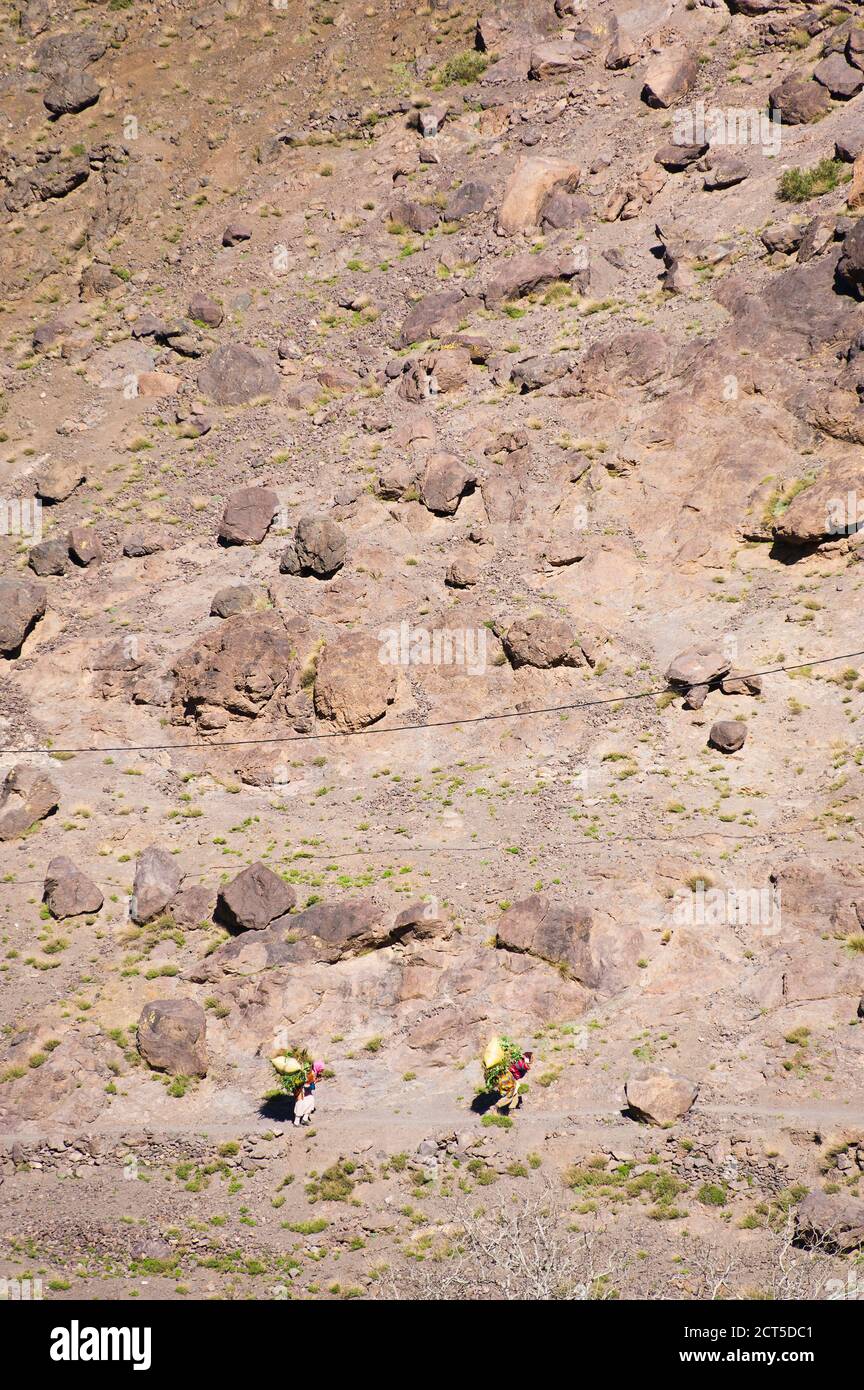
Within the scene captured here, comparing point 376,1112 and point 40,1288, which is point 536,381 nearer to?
point 376,1112

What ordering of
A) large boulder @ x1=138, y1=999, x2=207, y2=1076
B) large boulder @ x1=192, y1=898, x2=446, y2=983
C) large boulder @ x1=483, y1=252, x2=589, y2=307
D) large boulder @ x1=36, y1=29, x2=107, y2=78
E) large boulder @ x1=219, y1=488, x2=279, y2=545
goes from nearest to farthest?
large boulder @ x1=138, y1=999, x2=207, y2=1076, large boulder @ x1=192, y1=898, x2=446, y2=983, large boulder @ x1=219, y1=488, x2=279, y2=545, large boulder @ x1=483, y1=252, x2=589, y2=307, large boulder @ x1=36, y1=29, x2=107, y2=78

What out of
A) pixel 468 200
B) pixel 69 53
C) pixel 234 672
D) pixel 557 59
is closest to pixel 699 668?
pixel 234 672

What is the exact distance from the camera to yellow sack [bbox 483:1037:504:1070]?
20344 millimetres

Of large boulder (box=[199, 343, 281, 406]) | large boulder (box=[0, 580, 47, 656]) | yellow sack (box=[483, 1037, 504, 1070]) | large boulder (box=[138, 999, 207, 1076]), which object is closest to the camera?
yellow sack (box=[483, 1037, 504, 1070])

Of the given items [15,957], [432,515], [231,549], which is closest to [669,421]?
[432,515]

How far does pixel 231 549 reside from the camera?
3819cm

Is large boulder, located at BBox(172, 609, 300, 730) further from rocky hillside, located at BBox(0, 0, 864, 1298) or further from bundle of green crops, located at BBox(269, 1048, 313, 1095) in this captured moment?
bundle of green crops, located at BBox(269, 1048, 313, 1095)

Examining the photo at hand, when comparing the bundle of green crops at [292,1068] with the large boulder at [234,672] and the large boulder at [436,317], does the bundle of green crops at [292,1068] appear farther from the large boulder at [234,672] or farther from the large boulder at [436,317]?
the large boulder at [436,317]

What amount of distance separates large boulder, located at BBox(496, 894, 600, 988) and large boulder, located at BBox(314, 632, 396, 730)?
924cm

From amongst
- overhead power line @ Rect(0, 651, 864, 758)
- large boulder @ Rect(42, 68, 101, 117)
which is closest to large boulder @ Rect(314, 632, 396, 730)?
overhead power line @ Rect(0, 651, 864, 758)

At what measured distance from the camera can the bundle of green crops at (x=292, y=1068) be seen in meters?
20.8

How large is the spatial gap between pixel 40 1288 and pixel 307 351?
113 ft

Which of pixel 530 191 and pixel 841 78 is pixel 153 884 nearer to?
pixel 530 191

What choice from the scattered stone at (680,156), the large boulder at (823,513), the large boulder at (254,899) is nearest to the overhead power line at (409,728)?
the large boulder at (823,513)
